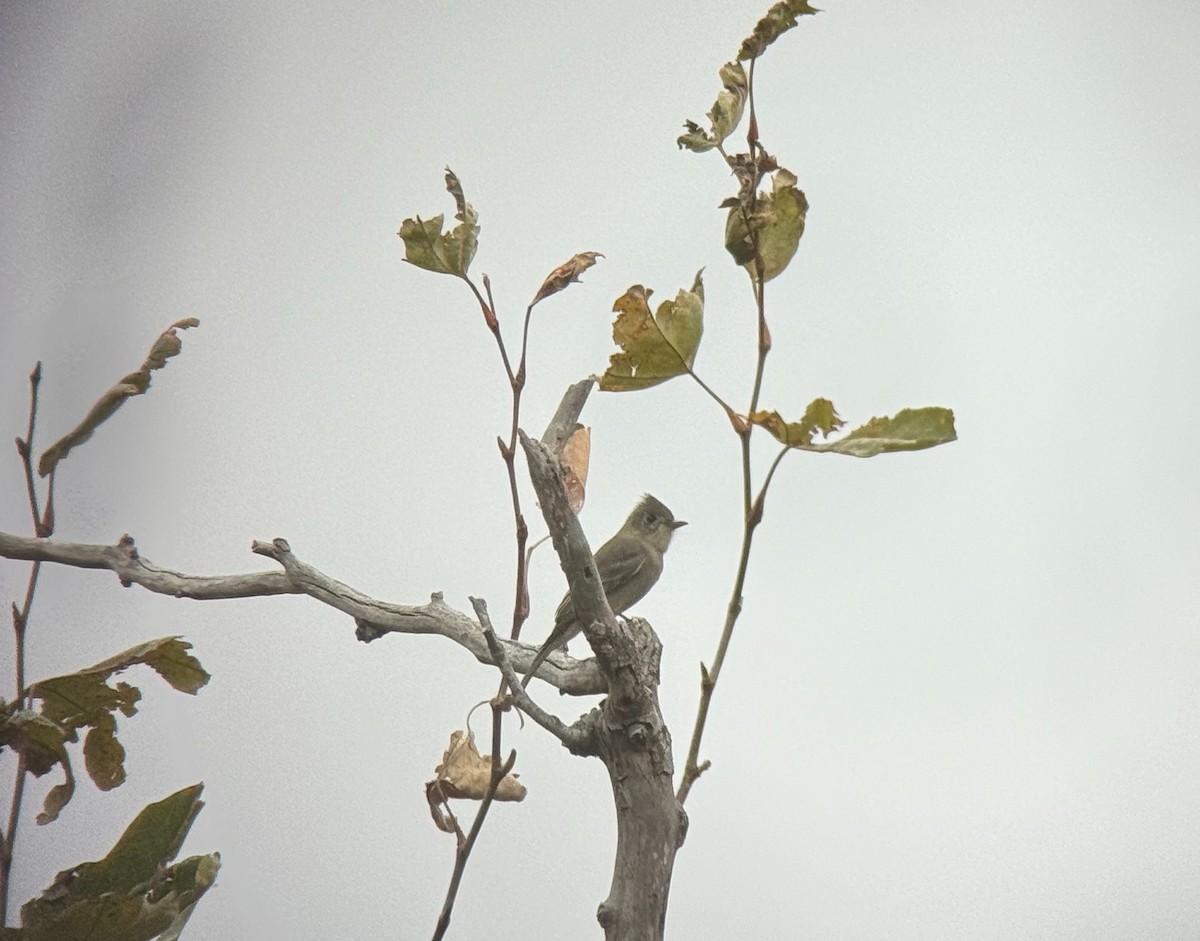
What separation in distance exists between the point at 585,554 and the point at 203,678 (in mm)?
541

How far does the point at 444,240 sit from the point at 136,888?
2.93ft

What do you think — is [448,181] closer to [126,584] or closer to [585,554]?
[585,554]

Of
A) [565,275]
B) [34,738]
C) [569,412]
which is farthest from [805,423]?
[569,412]

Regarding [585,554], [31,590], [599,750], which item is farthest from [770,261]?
[31,590]

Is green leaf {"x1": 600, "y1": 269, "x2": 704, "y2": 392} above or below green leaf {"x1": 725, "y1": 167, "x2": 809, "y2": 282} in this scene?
below

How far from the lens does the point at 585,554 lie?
139 centimetres

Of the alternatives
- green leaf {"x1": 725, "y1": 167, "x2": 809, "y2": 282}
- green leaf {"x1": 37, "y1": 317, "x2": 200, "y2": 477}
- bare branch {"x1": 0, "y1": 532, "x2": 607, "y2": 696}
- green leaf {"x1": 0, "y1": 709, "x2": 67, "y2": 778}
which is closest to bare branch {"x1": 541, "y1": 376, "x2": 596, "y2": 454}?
bare branch {"x1": 0, "y1": 532, "x2": 607, "y2": 696}

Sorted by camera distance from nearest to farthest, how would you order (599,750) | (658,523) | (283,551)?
1. (599,750)
2. (283,551)
3. (658,523)

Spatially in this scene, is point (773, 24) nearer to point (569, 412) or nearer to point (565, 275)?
point (565, 275)

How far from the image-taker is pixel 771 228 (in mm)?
1189

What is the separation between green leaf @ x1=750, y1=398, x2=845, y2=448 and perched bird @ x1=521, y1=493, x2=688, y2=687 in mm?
1843

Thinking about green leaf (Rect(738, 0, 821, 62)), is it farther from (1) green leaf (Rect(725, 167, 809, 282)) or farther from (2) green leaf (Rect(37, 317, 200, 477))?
(2) green leaf (Rect(37, 317, 200, 477))

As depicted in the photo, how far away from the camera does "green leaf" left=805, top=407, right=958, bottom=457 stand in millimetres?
1097

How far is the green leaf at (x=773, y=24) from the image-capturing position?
1.20 m
